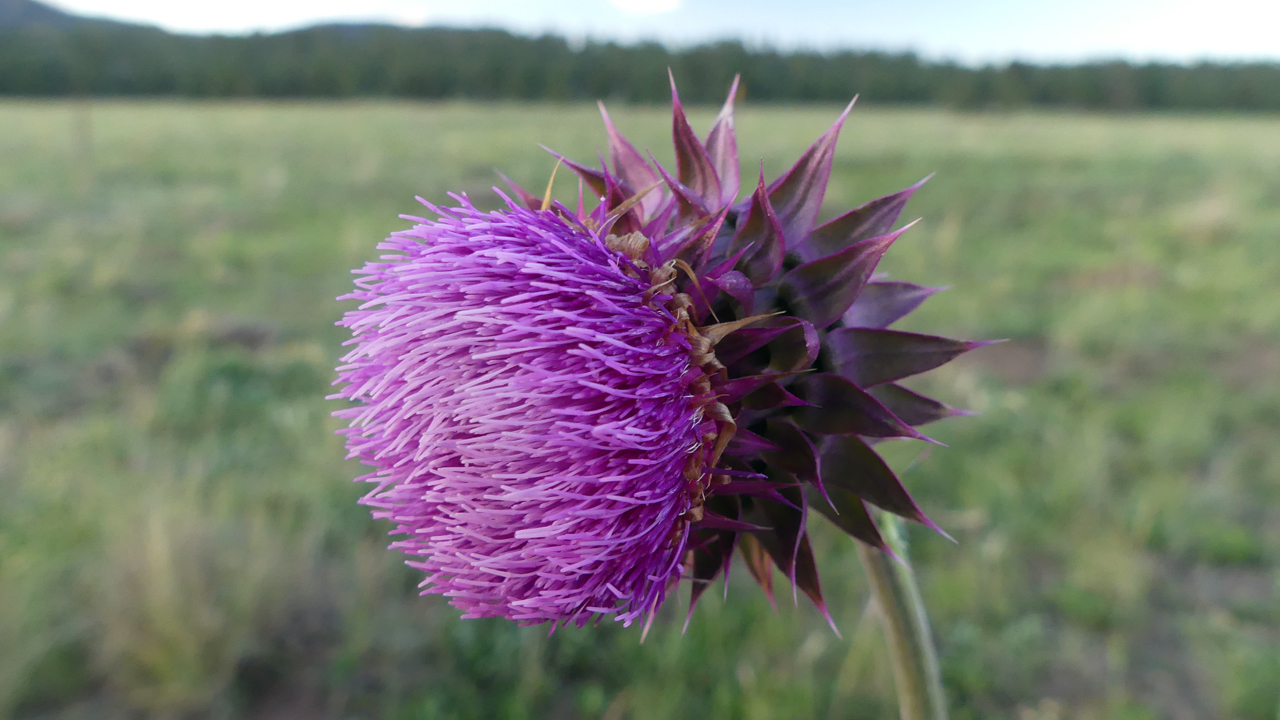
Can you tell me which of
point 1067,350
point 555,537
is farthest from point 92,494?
point 1067,350

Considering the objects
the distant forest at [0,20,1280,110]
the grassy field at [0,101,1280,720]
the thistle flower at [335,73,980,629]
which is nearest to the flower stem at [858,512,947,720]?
the thistle flower at [335,73,980,629]

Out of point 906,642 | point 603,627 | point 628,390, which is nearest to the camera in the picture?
point 628,390

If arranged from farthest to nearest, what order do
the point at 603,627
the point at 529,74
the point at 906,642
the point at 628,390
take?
the point at 529,74, the point at 603,627, the point at 906,642, the point at 628,390

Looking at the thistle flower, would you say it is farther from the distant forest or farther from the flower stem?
the distant forest

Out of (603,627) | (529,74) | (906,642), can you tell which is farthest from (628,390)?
(529,74)

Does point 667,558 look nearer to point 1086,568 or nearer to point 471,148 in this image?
point 1086,568

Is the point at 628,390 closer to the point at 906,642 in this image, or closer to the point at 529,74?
the point at 906,642
